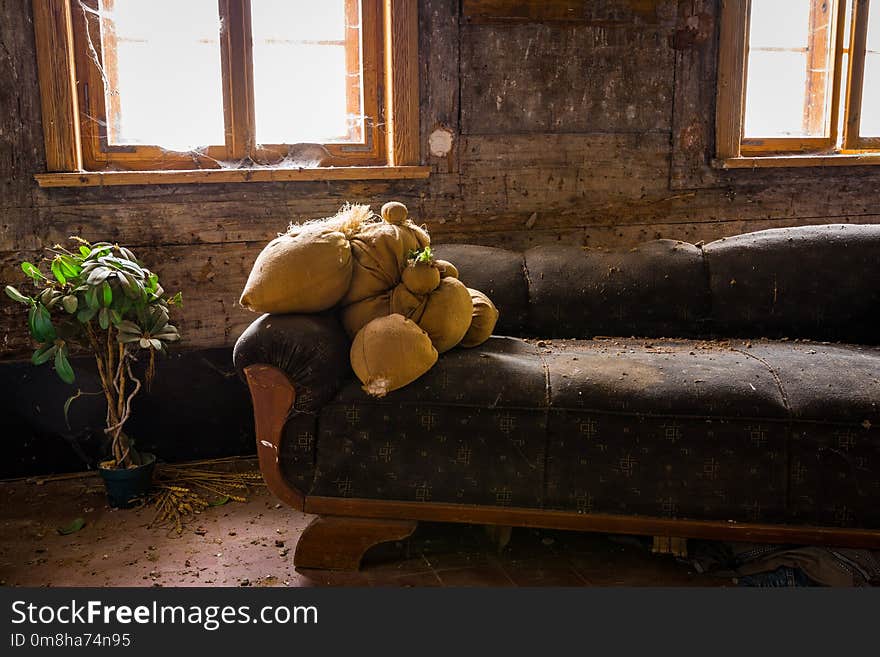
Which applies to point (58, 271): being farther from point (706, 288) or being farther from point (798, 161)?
point (798, 161)

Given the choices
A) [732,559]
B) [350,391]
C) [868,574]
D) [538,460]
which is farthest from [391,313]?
[868,574]

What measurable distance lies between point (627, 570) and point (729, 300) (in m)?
1.04

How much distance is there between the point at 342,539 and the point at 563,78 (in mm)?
1981

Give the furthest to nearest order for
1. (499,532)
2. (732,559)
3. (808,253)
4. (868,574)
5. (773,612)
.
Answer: (808,253) → (499,532) → (732,559) → (868,574) → (773,612)

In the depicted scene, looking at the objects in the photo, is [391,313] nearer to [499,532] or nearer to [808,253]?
[499,532]

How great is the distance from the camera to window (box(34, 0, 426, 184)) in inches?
111

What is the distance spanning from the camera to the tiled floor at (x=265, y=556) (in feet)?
6.69

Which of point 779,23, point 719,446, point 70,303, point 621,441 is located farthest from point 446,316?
point 779,23

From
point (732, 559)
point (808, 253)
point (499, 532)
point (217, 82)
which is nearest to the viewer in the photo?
point (732, 559)

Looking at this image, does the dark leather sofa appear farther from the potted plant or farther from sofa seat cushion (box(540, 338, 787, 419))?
the potted plant

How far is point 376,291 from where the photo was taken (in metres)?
2.15

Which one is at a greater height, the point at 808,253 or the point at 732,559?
the point at 808,253

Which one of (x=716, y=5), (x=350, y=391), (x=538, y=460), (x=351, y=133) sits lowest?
(x=538, y=460)

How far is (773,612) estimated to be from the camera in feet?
5.79
